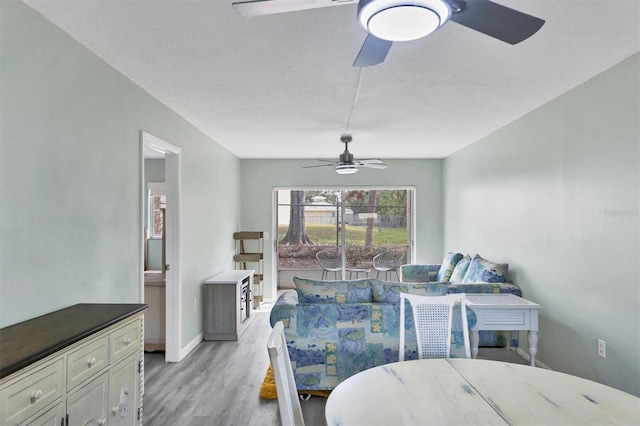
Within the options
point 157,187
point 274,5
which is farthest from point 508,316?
point 157,187

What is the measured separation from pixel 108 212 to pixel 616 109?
3788mm

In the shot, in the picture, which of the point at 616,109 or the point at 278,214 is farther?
the point at 278,214

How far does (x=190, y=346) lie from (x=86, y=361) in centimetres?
260

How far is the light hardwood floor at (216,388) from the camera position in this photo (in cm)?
275

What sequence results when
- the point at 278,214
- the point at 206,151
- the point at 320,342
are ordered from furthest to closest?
the point at 278,214, the point at 206,151, the point at 320,342

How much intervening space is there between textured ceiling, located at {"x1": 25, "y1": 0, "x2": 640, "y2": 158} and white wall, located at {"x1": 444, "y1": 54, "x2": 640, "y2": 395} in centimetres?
25

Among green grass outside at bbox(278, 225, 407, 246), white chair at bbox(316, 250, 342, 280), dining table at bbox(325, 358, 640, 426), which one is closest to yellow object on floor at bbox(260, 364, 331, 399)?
dining table at bbox(325, 358, 640, 426)

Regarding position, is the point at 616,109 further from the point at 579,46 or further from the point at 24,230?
the point at 24,230

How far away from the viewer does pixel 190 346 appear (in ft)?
13.8

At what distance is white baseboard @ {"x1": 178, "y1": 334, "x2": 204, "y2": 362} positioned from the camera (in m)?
3.98

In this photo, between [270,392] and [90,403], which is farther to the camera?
[270,392]

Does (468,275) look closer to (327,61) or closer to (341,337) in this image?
(341,337)

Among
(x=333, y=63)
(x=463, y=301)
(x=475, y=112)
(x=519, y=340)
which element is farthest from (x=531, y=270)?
(x=333, y=63)

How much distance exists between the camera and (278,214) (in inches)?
283
